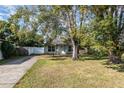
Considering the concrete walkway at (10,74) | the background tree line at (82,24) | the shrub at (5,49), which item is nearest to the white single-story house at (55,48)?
the shrub at (5,49)

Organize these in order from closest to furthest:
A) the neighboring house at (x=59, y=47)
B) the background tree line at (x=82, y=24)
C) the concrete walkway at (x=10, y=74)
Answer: the concrete walkway at (x=10, y=74)
the background tree line at (x=82, y=24)
the neighboring house at (x=59, y=47)

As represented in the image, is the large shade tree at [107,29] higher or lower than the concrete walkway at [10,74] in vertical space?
higher

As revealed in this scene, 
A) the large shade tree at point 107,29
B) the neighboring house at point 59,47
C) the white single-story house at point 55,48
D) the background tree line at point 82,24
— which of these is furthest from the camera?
the neighboring house at point 59,47

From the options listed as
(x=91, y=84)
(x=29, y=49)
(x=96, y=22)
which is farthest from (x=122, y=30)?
(x=29, y=49)

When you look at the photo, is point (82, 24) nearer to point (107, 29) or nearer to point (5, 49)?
point (107, 29)

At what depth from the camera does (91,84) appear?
982 centimetres

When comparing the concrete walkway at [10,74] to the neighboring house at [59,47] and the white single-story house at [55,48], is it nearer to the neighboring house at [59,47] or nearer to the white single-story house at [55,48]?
the white single-story house at [55,48]

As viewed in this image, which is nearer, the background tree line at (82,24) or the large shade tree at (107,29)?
the large shade tree at (107,29)

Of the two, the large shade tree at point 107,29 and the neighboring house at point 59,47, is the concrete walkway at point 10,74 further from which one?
the neighboring house at point 59,47

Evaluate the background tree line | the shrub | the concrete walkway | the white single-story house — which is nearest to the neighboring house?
the white single-story house

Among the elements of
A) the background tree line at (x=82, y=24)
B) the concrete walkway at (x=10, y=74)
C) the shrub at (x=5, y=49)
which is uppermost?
the background tree line at (x=82, y=24)

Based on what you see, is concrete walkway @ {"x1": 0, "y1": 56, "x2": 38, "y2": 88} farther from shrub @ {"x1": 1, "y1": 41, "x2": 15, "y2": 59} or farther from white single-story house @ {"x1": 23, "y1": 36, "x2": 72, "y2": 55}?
white single-story house @ {"x1": 23, "y1": 36, "x2": 72, "y2": 55}
